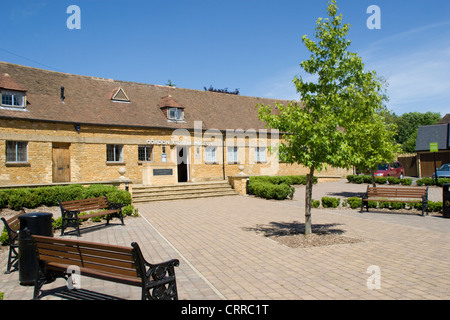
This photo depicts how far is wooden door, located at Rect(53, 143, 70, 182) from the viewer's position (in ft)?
66.5

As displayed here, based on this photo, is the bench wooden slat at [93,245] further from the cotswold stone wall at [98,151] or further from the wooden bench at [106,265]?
the cotswold stone wall at [98,151]

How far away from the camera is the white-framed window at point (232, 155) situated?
87.5ft

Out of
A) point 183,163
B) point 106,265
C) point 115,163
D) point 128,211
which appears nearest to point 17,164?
point 115,163

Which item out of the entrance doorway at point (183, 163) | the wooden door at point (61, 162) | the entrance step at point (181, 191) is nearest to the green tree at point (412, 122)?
the entrance doorway at point (183, 163)

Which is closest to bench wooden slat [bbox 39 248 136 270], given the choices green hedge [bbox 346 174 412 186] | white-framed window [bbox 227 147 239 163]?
white-framed window [bbox 227 147 239 163]

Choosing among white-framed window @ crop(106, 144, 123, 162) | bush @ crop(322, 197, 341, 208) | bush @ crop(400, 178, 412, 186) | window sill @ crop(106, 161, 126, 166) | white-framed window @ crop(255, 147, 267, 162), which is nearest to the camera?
bush @ crop(322, 197, 341, 208)

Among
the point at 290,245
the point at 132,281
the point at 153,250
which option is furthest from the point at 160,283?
the point at 290,245

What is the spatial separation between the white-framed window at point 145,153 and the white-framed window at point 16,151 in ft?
21.6

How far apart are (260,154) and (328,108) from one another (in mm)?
20300

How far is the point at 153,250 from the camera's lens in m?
7.93

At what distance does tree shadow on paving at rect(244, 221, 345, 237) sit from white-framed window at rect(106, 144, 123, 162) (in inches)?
552

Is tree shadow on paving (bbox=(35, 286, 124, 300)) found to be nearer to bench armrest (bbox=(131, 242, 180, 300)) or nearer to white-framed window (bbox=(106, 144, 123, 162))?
bench armrest (bbox=(131, 242, 180, 300))
